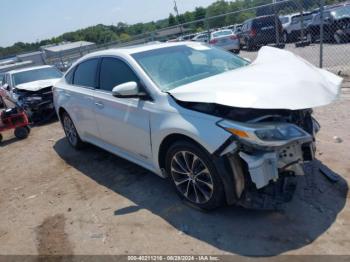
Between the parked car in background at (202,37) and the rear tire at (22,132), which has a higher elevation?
the parked car in background at (202,37)

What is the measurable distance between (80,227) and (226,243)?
166 centimetres

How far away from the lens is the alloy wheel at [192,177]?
3.54 metres

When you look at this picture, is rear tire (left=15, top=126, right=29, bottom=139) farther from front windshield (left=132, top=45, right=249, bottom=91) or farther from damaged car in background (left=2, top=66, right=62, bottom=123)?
front windshield (left=132, top=45, right=249, bottom=91)

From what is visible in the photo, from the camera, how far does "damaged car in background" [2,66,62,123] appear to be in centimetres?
959

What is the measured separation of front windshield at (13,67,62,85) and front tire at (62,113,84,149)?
4885mm

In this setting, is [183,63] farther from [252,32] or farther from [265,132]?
[252,32]

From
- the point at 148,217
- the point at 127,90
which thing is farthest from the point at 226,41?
the point at 148,217

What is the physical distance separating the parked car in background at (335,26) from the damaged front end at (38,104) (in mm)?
10238

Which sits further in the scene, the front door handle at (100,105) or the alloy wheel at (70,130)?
the alloy wheel at (70,130)

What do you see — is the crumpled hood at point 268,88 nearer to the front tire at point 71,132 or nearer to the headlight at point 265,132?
the headlight at point 265,132

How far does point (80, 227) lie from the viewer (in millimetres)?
3916

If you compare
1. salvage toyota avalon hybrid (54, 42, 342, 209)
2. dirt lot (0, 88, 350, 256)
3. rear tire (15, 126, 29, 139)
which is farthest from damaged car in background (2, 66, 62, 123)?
salvage toyota avalon hybrid (54, 42, 342, 209)

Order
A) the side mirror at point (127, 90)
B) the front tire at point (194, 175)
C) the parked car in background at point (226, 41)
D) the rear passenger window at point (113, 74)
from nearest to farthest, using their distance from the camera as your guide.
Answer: the front tire at point (194, 175)
the side mirror at point (127, 90)
the rear passenger window at point (113, 74)
the parked car in background at point (226, 41)

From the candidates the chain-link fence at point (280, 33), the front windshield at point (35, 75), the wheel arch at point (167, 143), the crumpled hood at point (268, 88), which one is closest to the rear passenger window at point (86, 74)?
the wheel arch at point (167, 143)
